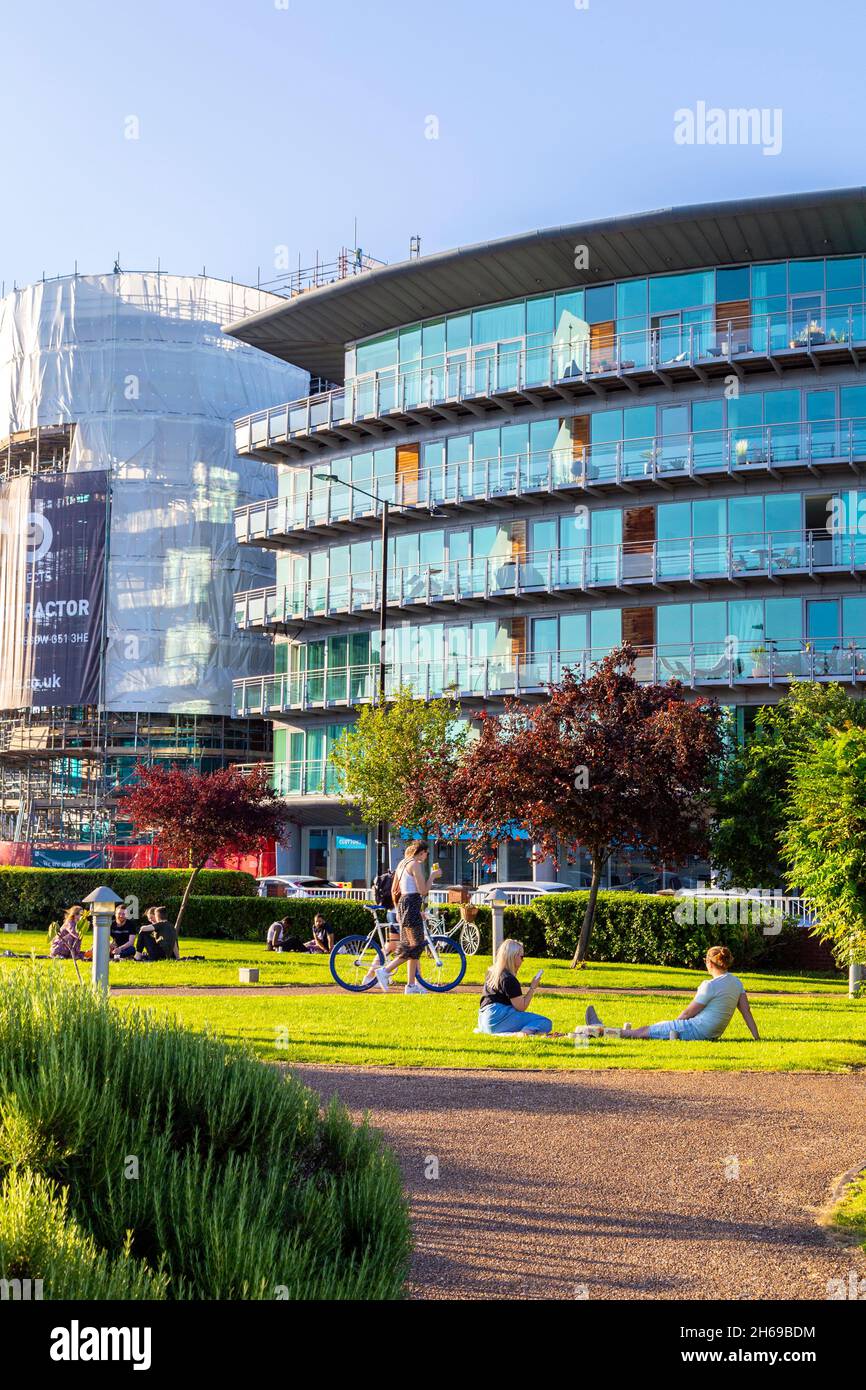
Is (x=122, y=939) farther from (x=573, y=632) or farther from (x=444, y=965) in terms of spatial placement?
(x=573, y=632)

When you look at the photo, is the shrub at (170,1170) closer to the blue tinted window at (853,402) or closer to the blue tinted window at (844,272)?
the blue tinted window at (853,402)

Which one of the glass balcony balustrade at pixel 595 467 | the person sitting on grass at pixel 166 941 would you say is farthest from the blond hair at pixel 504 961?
the glass balcony balustrade at pixel 595 467

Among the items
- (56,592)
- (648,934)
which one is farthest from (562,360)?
(56,592)

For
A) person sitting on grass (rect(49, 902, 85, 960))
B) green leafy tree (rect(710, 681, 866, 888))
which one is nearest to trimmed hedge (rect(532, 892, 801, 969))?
green leafy tree (rect(710, 681, 866, 888))

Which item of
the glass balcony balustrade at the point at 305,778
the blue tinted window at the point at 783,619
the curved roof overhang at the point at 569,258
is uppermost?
the curved roof overhang at the point at 569,258

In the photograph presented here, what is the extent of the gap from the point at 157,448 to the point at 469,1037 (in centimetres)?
4733

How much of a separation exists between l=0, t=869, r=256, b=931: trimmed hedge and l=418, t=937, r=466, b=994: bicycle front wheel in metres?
13.9

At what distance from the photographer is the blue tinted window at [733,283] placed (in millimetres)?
42719

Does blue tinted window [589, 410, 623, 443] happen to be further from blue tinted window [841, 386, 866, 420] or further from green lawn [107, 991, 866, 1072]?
green lawn [107, 991, 866, 1072]

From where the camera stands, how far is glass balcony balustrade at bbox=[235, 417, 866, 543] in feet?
135

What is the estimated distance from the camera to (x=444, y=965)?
19.5 metres

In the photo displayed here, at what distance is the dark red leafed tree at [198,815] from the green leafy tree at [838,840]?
19852mm
